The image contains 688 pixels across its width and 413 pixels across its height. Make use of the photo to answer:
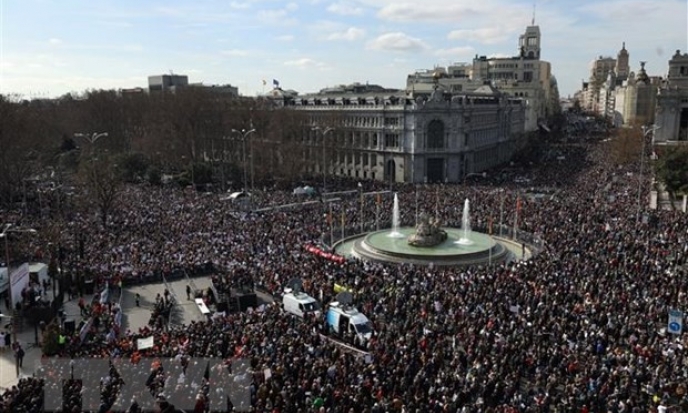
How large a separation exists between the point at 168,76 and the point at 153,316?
155626 millimetres

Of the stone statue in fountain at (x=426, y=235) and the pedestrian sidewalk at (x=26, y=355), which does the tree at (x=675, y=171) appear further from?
the pedestrian sidewalk at (x=26, y=355)

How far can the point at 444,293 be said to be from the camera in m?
27.8

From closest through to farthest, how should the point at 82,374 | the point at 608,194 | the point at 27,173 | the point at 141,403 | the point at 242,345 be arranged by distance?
1. the point at 141,403
2. the point at 82,374
3. the point at 242,345
4. the point at 608,194
5. the point at 27,173

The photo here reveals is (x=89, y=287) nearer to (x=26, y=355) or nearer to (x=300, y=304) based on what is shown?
(x=26, y=355)

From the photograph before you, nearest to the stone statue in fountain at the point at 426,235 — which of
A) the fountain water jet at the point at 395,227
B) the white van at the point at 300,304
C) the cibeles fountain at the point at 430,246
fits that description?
the cibeles fountain at the point at 430,246

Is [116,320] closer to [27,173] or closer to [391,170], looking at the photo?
[27,173]

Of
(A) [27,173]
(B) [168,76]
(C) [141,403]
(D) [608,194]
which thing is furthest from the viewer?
(B) [168,76]

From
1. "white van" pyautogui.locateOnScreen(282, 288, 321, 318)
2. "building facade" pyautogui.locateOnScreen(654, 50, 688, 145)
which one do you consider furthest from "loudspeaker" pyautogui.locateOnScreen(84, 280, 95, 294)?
"building facade" pyautogui.locateOnScreen(654, 50, 688, 145)

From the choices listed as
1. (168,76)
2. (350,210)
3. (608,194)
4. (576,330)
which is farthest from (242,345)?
(168,76)

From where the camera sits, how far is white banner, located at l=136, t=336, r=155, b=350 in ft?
70.8

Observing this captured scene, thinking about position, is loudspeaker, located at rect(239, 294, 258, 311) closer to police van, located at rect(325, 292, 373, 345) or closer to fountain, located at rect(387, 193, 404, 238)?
police van, located at rect(325, 292, 373, 345)

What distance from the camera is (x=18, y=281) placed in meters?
27.8

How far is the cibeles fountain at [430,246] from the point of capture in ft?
119

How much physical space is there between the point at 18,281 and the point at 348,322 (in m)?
15.9
